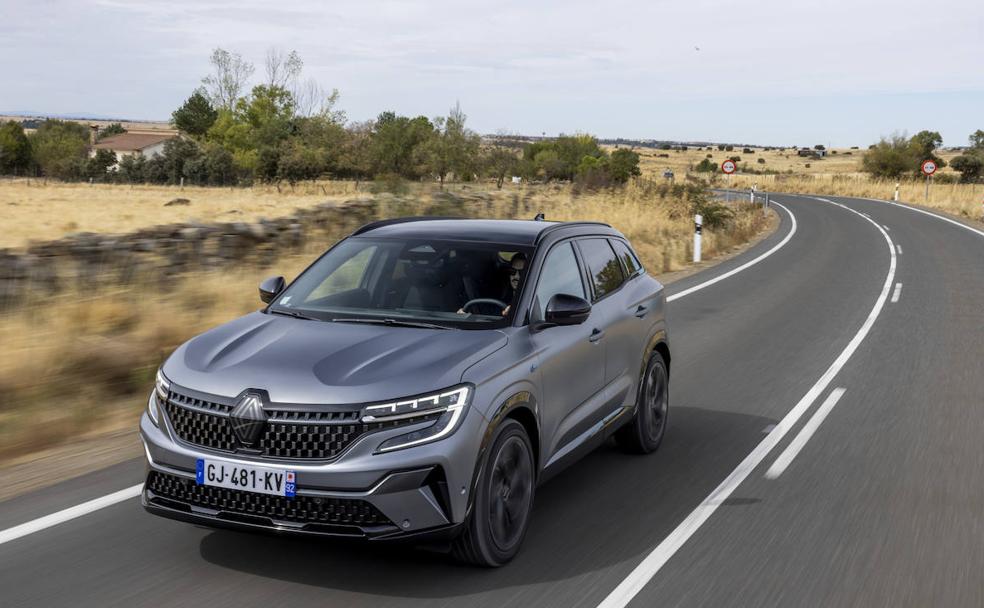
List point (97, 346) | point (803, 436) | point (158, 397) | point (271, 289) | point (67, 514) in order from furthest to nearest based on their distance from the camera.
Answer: point (97, 346) → point (803, 436) → point (271, 289) → point (67, 514) → point (158, 397)

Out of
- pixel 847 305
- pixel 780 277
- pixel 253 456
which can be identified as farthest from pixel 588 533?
pixel 780 277

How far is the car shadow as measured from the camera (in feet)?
14.8

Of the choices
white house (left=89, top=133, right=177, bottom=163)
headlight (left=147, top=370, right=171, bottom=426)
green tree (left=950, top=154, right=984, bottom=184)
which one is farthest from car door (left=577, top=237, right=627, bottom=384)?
white house (left=89, top=133, right=177, bottom=163)

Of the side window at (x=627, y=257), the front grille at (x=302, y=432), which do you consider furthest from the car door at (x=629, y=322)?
the front grille at (x=302, y=432)

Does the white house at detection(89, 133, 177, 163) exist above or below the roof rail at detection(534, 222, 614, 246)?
below

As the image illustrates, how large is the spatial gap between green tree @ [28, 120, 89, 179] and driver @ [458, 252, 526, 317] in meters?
103

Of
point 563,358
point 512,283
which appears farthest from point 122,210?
point 563,358

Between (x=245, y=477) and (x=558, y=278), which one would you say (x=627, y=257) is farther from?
(x=245, y=477)

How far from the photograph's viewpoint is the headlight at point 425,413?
13.4 feet

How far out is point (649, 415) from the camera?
6.95 m

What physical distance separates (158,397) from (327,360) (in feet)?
2.72

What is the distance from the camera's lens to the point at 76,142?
117m

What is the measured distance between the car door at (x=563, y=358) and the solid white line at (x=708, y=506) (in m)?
0.76

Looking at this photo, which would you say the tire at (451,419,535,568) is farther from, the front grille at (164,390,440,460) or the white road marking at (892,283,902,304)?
the white road marking at (892,283,902,304)
